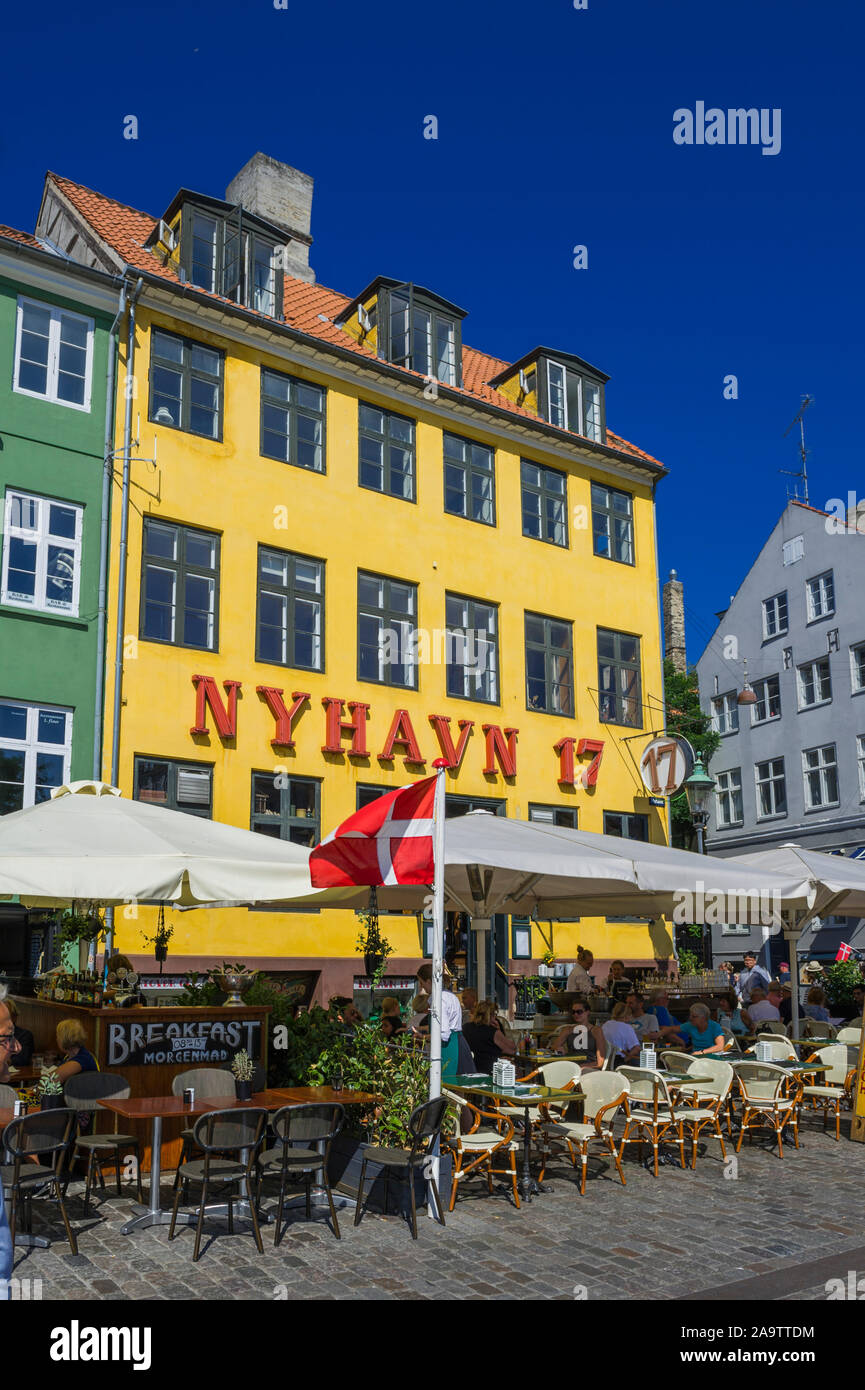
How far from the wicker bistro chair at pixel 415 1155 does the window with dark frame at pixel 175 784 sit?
9709 millimetres

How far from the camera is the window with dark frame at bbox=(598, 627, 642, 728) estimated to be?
24.5 m

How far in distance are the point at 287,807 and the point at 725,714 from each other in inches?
902

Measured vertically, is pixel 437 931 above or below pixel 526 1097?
above

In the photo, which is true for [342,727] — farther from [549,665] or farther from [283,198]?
[283,198]

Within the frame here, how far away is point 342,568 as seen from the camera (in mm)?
20734

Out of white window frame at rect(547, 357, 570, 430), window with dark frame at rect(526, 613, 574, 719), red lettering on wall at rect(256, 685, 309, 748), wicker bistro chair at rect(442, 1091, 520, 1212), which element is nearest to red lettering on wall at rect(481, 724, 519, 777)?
window with dark frame at rect(526, 613, 574, 719)

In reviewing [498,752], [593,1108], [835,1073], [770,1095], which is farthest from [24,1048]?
[498,752]

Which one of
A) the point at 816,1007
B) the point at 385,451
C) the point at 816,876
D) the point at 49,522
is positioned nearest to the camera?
the point at 816,876

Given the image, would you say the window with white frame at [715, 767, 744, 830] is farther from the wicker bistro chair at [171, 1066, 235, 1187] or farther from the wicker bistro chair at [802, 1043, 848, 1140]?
the wicker bistro chair at [171, 1066, 235, 1187]

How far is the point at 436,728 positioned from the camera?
840 inches

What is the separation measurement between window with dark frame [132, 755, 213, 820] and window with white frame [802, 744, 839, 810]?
20783 millimetres

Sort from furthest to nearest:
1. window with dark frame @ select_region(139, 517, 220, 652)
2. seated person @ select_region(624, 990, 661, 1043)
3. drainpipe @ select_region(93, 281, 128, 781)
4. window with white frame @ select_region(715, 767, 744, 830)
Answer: window with white frame @ select_region(715, 767, 744, 830) < window with dark frame @ select_region(139, 517, 220, 652) < drainpipe @ select_region(93, 281, 128, 781) < seated person @ select_region(624, 990, 661, 1043)

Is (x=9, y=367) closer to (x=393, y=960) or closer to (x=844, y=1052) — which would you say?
(x=393, y=960)

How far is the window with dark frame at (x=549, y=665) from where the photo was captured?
2336 centimetres
